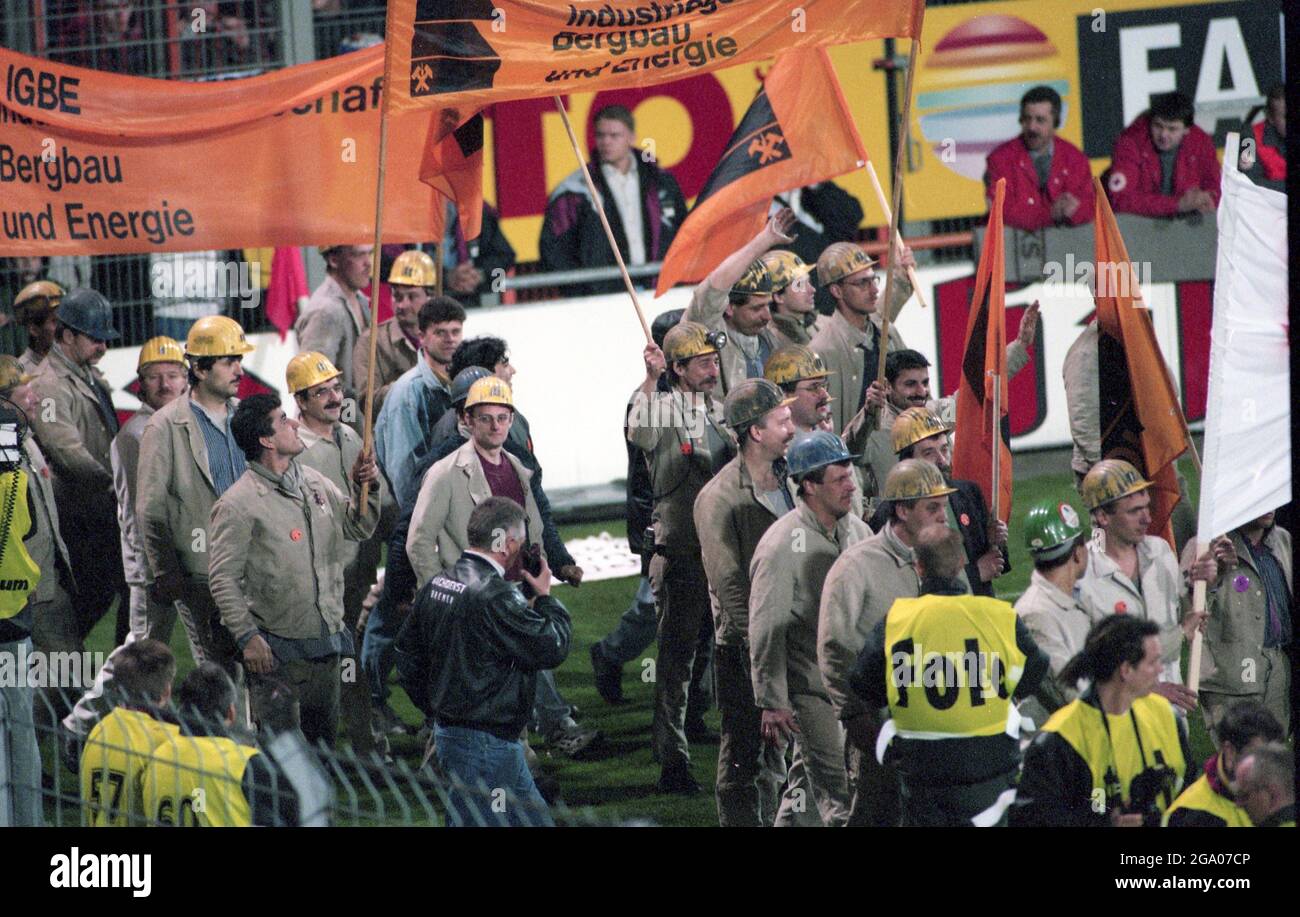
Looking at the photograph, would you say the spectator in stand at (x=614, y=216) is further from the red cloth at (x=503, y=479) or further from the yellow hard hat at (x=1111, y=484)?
the yellow hard hat at (x=1111, y=484)

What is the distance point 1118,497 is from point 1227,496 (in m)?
0.45

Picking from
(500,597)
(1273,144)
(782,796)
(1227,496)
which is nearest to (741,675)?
(782,796)

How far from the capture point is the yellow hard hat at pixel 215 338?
1055cm

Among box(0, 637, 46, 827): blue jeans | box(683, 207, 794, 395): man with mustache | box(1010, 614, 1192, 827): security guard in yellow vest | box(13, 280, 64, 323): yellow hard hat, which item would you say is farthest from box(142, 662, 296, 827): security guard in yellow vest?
box(13, 280, 64, 323): yellow hard hat

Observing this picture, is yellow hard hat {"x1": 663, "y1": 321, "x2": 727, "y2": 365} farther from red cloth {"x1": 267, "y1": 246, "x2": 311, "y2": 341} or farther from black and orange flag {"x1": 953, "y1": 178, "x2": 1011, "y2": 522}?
red cloth {"x1": 267, "y1": 246, "x2": 311, "y2": 341}

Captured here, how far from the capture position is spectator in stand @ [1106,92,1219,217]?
15.3m

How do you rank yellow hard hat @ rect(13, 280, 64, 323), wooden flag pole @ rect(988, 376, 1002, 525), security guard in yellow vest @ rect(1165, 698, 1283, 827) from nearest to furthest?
security guard in yellow vest @ rect(1165, 698, 1283, 827), wooden flag pole @ rect(988, 376, 1002, 525), yellow hard hat @ rect(13, 280, 64, 323)

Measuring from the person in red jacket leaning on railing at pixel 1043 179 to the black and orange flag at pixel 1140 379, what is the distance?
4.78 meters

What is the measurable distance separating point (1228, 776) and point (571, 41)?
5005 mm

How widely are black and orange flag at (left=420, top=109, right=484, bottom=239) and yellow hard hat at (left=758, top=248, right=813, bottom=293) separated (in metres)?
1.62

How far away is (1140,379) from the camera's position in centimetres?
1046

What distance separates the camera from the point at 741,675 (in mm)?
9570

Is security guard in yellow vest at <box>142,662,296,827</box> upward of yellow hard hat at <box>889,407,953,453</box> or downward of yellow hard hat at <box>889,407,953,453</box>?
downward
